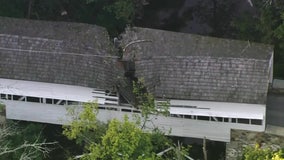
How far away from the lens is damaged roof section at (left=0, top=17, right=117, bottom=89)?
27609mm

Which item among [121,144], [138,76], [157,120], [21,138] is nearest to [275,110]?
[157,120]

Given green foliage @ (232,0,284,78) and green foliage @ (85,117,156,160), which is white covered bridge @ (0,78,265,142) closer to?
green foliage @ (85,117,156,160)

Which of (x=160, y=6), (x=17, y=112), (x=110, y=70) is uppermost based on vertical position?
(x=160, y=6)

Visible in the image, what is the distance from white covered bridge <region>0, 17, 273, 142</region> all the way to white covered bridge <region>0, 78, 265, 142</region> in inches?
1.9

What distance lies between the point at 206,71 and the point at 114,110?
16.9ft

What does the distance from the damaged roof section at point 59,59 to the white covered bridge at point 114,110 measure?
561mm

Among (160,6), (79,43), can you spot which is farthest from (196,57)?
(160,6)

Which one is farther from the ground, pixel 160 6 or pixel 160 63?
pixel 160 6

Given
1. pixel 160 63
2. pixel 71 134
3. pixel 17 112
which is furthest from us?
pixel 17 112

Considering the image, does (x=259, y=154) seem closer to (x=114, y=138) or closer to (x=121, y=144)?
(x=121, y=144)

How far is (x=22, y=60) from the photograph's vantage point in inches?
1110

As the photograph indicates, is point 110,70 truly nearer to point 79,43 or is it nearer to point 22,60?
point 79,43

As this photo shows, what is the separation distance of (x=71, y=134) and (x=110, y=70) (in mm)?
4167

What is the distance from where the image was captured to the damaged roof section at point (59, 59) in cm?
2761
